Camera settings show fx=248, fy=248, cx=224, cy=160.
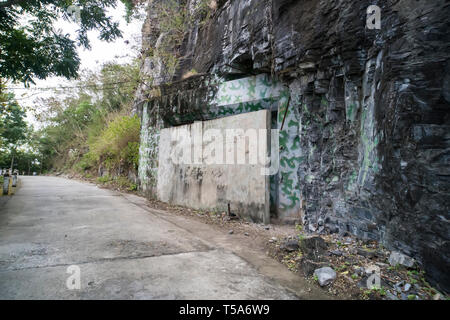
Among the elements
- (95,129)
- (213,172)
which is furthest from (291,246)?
(95,129)

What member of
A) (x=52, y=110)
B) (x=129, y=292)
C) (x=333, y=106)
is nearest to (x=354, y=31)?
(x=333, y=106)

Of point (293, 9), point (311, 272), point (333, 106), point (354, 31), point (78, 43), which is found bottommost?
point (311, 272)

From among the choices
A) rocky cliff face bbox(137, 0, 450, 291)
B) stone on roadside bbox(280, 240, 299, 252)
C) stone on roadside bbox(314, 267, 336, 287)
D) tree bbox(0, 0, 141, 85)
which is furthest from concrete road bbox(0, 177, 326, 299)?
tree bbox(0, 0, 141, 85)

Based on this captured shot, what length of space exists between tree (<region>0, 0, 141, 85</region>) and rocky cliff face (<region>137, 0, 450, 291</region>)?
405 cm

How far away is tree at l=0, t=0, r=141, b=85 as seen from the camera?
518 centimetres

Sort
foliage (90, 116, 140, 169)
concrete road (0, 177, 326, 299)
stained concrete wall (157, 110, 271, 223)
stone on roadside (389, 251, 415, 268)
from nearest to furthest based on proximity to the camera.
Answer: concrete road (0, 177, 326, 299), stone on roadside (389, 251, 415, 268), stained concrete wall (157, 110, 271, 223), foliage (90, 116, 140, 169)

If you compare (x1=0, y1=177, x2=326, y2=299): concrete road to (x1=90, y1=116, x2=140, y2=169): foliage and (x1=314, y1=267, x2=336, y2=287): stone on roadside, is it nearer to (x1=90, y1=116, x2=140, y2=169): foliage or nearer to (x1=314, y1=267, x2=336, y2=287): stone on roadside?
(x1=314, y1=267, x2=336, y2=287): stone on roadside

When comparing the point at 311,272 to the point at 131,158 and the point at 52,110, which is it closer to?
the point at 131,158

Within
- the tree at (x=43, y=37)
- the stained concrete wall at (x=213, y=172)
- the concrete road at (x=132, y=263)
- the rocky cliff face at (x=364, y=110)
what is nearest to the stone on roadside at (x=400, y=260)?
the rocky cliff face at (x=364, y=110)

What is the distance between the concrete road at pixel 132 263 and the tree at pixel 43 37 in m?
3.24

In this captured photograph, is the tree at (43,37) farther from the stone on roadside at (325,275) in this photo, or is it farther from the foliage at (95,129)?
the stone on roadside at (325,275)

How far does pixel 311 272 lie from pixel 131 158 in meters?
9.68

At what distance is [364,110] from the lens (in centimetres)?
348
